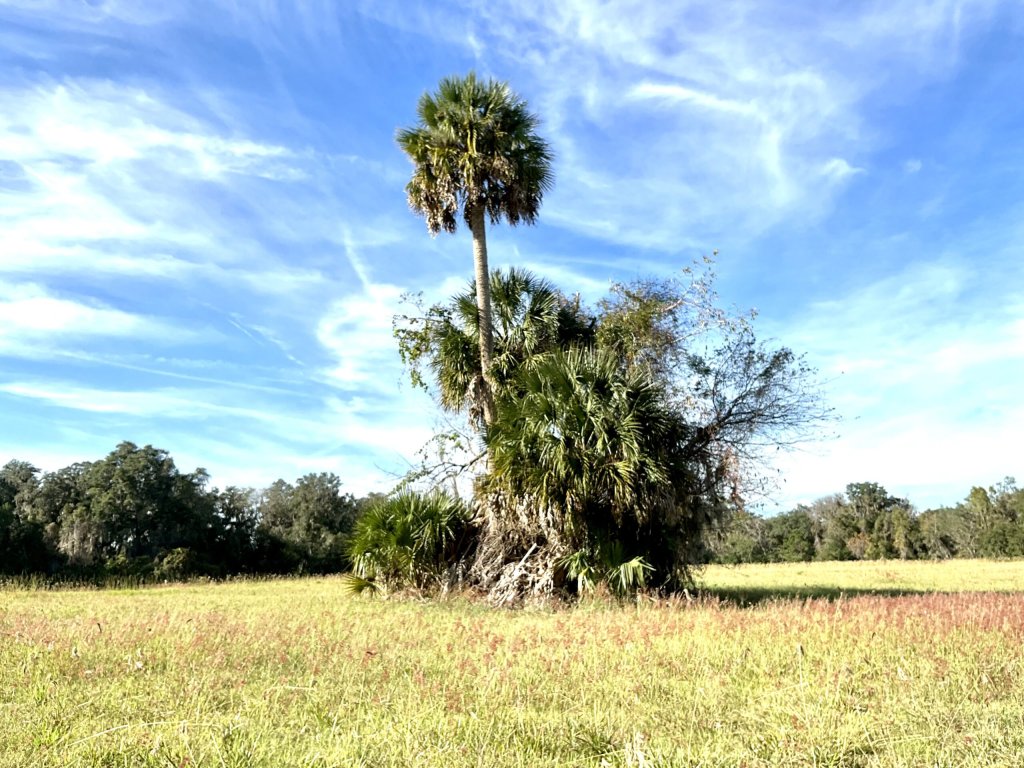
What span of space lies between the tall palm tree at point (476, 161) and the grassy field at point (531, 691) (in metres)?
10.4

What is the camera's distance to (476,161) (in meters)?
17.6

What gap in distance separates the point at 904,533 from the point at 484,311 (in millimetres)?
49785

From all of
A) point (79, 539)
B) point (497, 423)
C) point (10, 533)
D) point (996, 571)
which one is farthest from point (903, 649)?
point (79, 539)

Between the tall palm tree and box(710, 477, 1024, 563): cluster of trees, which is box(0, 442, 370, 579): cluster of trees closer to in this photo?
the tall palm tree

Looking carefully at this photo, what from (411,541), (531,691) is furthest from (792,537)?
(531,691)

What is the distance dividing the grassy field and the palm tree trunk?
7.56 meters

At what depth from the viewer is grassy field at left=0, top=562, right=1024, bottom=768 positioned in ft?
14.0

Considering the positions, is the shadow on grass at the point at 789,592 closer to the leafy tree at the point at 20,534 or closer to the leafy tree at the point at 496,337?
the leafy tree at the point at 496,337

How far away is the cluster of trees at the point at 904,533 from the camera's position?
51000 millimetres

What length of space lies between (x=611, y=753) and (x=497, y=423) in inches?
422

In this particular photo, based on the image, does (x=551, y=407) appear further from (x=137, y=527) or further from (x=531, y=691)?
(x=137, y=527)

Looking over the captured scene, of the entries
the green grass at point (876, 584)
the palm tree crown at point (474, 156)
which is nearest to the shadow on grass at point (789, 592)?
the green grass at point (876, 584)

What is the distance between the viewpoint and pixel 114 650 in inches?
283

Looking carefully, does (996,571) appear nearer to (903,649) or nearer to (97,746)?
(903,649)
